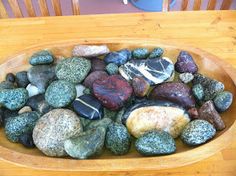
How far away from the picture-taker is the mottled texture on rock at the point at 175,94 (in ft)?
1.99

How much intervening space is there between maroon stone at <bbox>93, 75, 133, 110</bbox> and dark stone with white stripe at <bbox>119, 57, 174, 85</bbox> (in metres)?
0.04

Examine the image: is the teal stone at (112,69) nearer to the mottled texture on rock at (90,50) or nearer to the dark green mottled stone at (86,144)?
the mottled texture on rock at (90,50)

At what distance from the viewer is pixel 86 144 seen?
0.51 metres

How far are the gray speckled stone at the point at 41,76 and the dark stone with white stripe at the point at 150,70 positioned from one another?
0.18m

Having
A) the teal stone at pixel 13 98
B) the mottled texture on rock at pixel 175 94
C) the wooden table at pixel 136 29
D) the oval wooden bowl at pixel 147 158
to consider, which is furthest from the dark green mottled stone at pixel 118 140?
the wooden table at pixel 136 29

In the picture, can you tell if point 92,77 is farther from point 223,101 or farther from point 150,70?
point 223,101

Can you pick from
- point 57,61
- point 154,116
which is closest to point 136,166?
point 154,116

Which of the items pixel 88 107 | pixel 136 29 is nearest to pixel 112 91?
pixel 88 107

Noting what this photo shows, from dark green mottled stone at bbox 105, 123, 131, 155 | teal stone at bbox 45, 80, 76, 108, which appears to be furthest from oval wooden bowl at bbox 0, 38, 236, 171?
teal stone at bbox 45, 80, 76, 108

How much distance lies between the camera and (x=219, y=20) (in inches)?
34.7

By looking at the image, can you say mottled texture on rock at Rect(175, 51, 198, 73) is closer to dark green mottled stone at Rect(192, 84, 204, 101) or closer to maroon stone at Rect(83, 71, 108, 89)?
dark green mottled stone at Rect(192, 84, 204, 101)

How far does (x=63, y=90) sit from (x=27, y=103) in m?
0.10

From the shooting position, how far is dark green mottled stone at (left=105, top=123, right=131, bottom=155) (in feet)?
1.77

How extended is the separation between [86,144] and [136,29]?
1.52ft
